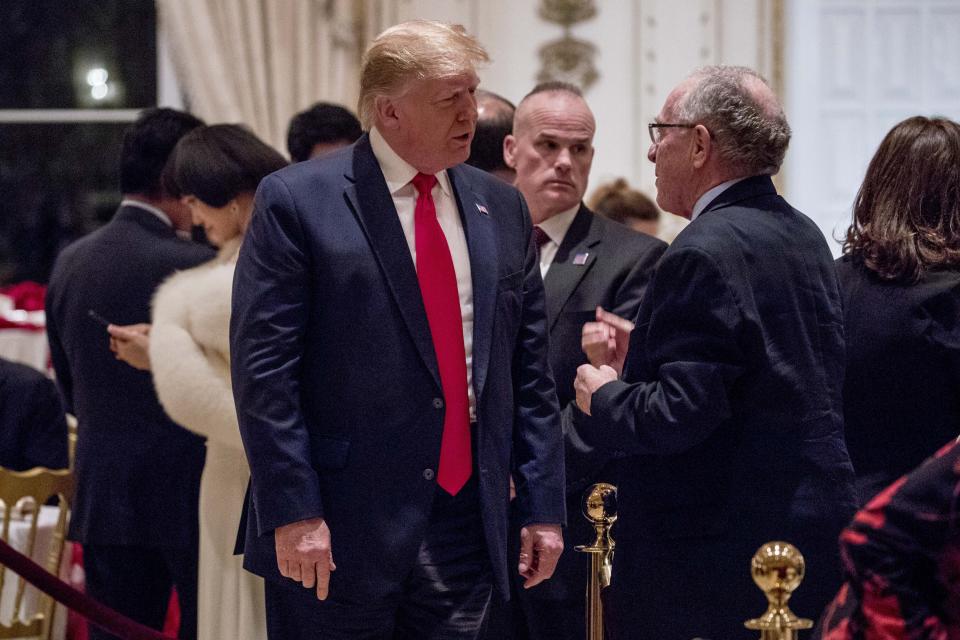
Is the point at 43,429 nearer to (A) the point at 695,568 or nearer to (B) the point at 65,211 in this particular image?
(A) the point at 695,568

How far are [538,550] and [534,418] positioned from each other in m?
0.26

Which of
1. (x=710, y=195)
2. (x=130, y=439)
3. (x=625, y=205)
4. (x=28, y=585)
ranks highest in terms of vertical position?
(x=710, y=195)

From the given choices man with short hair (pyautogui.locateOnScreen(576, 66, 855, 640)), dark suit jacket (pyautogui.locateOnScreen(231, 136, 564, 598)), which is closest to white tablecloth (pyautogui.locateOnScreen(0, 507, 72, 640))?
dark suit jacket (pyautogui.locateOnScreen(231, 136, 564, 598))

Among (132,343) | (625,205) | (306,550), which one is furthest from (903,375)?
(625,205)

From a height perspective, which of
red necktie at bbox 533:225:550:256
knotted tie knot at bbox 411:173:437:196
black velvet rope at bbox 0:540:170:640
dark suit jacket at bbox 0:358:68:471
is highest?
knotted tie knot at bbox 411:173:437:196

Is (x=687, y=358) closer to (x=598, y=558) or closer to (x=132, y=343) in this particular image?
(x=598, y=558)

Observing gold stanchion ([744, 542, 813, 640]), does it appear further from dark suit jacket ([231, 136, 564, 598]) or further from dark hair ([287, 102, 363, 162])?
dark hair ([287, 102, 363, 162])

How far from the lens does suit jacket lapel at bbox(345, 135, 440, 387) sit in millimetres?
2623

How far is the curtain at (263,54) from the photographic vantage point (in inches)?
287

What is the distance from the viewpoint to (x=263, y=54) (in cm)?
732

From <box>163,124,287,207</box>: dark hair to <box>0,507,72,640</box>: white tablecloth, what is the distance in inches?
50.6

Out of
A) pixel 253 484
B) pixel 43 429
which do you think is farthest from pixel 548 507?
pixel 43 429

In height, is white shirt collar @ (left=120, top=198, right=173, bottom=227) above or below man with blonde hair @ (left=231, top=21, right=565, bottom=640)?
above

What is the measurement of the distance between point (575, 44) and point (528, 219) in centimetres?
461
